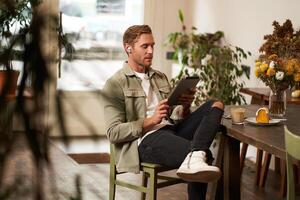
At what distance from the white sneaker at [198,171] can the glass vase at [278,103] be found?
58 centimetres

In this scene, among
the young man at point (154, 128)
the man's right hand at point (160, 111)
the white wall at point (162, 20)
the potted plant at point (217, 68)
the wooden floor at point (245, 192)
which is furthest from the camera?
the white wall at point (162, 20)

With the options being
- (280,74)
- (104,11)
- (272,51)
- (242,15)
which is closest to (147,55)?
(280,74)

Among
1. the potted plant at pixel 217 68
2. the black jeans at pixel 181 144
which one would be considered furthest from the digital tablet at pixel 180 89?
the potted plant at pixel 217 68

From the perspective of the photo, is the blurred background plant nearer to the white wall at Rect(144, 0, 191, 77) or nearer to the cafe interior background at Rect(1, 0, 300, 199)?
the cafe interior background at Rect(1, 0, 300, 199)

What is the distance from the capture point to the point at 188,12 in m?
7.19

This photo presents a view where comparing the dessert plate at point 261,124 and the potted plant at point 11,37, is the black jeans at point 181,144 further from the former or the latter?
the potted plant at point 11,37

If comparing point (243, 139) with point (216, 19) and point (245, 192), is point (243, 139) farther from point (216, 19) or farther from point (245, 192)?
point (216, 19)

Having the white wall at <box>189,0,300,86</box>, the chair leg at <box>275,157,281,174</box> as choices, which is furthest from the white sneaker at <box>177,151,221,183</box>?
the white wall at <box>189,0,300,86</box>

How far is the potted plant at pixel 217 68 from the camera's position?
535cm

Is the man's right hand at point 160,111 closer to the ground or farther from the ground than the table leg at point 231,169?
farther from the ground

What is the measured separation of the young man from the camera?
3289mm

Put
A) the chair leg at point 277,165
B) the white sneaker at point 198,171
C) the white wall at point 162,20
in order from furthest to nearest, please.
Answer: the white wall at point 162,20 < the chair leg at point 277,165 < the white sneaker at point 198,171

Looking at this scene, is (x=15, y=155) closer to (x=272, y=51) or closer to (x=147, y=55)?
(x=147, y=55)

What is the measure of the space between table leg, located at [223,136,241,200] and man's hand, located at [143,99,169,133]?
0.36 meters
